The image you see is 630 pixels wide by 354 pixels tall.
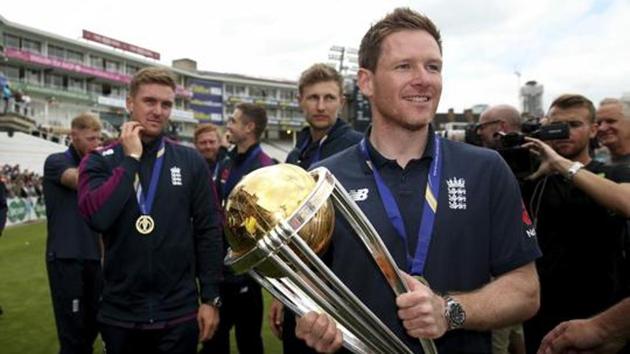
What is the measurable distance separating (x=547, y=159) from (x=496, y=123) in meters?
1.29

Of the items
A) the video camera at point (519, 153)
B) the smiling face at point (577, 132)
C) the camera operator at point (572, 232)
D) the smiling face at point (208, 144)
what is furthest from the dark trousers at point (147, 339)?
the smiling face at point (208, 144)

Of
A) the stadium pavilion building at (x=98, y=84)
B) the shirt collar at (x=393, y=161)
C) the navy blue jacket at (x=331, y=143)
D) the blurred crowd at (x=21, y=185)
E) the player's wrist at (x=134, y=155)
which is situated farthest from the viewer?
the stadium pavilion building at (x=98, y=84)

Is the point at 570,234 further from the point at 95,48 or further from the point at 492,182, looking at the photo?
the point at 95,48

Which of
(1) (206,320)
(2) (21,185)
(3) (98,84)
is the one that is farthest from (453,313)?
(3) (98,84)

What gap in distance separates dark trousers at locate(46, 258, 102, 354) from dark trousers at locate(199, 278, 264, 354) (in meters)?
1.04

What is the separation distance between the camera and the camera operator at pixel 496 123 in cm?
427

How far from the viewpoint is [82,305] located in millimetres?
4664

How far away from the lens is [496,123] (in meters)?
4.27

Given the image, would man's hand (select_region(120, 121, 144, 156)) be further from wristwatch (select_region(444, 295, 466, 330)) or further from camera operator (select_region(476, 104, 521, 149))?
camera operator (select_region(476, 104, 521, 149))

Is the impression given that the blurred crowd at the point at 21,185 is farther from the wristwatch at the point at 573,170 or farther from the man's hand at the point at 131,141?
the wristwatch at the point at 573,170

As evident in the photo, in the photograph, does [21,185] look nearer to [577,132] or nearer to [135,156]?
[135,156]

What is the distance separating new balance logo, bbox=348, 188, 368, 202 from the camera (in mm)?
1865

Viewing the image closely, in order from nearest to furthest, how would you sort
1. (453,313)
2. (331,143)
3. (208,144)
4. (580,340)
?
(453,313) → (580,340) → (331,143) → (208,144)

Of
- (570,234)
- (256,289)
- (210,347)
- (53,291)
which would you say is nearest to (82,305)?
(53,291)
